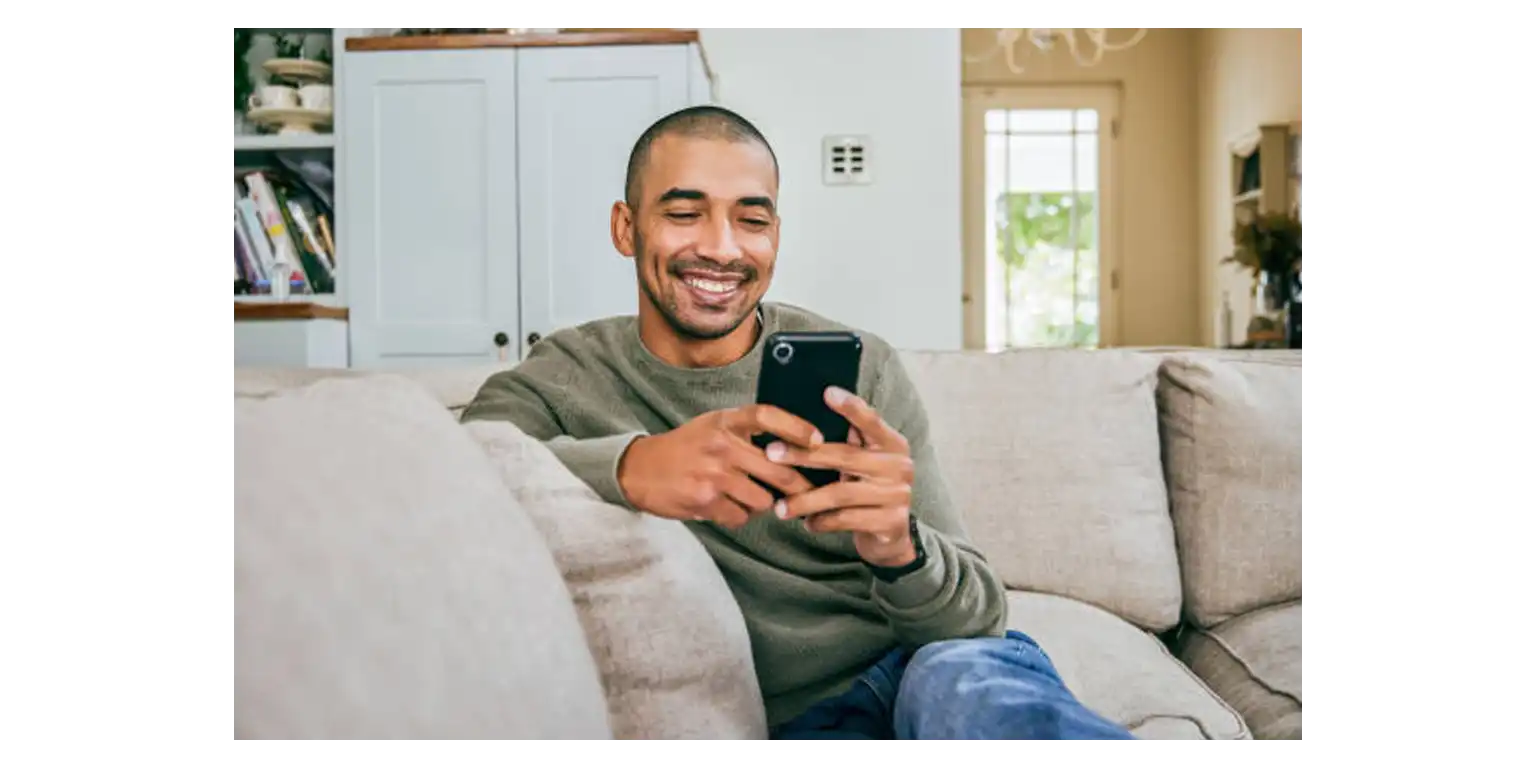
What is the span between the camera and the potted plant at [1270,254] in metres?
1.87

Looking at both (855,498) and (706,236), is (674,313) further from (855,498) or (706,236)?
(855,498)

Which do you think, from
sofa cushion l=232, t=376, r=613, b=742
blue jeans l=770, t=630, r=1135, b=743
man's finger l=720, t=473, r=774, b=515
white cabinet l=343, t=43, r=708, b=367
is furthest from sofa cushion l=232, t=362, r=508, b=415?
blue jeans l=770, t=630, r=1135, b=743

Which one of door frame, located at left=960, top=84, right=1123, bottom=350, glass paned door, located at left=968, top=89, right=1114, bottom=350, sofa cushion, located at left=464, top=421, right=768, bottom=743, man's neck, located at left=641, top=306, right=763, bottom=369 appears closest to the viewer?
sofa cushion, located at left=464, top=421, right=768, bottom=743

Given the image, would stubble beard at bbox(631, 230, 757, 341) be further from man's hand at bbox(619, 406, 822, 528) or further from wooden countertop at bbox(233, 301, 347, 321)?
wooden countertop at bbox(233, 301, 347, 321)

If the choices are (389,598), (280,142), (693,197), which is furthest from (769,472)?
(280,142)

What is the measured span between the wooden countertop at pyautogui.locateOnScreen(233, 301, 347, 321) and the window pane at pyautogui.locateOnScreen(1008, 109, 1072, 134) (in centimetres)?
119

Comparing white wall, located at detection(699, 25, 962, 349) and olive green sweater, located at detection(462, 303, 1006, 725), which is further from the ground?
white wall, located at detection(699, 25, 962, 349)

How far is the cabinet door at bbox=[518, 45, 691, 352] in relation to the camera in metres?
1.46

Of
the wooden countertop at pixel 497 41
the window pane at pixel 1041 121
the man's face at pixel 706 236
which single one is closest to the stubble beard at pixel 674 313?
the man's face at pixel 706 236

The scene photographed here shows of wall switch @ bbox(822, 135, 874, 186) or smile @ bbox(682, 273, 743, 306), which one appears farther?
wall switch @ bbox(822, 135, 874, 186)

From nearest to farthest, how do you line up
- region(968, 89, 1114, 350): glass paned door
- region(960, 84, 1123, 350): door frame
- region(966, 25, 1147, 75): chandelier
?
region(966, 25, 1147, 75): chandelier < region(960, 84, 1123, 350): door frame < region(968, 89, 1114, 350): glass paned door
